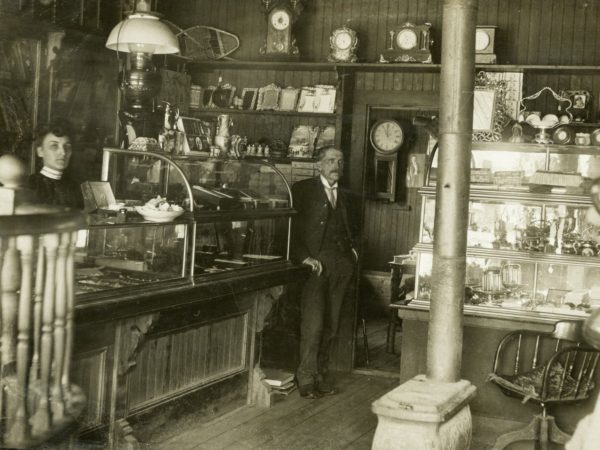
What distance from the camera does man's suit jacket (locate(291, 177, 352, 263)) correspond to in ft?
20.6

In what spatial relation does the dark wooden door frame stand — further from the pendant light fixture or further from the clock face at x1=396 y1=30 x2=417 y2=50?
the pendant light fixture

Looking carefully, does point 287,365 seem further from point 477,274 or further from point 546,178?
point 546,178

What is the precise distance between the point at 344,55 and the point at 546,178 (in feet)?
7.52

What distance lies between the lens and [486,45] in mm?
6684

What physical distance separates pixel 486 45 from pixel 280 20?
6.08ft

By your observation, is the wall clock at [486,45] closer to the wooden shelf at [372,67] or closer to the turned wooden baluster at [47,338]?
the wooden shelf at [372,67]

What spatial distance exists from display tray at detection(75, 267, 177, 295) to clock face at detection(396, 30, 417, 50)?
10.8 feet

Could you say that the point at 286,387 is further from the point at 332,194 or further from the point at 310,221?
the point at 332,194

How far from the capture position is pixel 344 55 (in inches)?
277

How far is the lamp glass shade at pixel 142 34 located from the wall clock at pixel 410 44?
2429mm

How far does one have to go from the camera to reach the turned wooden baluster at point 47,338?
8.09 feet

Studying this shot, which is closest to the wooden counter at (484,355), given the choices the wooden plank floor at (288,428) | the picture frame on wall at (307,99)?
the wooden plank floor at (288,428)

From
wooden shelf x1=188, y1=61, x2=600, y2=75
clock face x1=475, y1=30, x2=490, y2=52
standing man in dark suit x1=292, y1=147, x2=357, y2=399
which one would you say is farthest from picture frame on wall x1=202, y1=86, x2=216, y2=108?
clock face x1=475, y1=30, x2=490, y2=52

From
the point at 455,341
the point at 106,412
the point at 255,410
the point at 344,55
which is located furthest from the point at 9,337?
the point at 344,55
